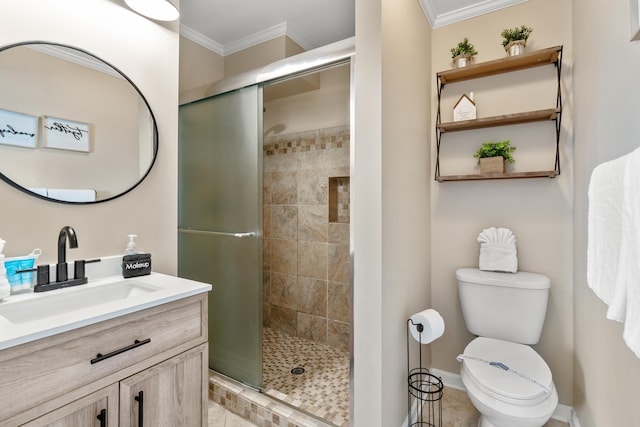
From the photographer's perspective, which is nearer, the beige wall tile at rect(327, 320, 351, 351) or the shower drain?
the shower drain

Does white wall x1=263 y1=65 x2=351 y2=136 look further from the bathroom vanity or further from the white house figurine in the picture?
the bathroom vanity

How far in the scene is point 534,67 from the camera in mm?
1865

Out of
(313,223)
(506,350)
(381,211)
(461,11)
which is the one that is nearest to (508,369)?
(506,350)

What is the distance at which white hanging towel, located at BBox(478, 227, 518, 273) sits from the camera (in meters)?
1.83

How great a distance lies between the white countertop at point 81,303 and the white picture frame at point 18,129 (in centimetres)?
50

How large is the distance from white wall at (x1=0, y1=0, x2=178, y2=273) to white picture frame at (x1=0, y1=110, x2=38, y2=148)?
0.15 metres

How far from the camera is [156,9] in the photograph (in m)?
1.38

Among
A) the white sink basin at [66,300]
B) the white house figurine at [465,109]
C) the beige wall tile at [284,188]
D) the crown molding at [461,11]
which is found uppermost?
the crown molding at [461,11]

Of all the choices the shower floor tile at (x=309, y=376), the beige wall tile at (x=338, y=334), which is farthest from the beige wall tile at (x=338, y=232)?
the shower floor tile at (x=309, y=376)

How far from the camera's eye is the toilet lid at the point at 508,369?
1.33 meters

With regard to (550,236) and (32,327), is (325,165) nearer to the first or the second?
(550,236)

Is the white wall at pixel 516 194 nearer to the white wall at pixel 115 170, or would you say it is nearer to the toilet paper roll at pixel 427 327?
the toilet paper roll at pixel 427 327

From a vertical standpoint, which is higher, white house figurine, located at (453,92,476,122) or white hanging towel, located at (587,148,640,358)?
white house figurine, located at (453,92,476,122)

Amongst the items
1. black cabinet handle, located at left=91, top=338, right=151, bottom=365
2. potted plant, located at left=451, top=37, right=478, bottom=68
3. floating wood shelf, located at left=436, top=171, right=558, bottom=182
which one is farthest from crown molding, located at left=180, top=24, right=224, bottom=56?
black cabinet handle, located at left=91, top=338, right=151, bottom=365
